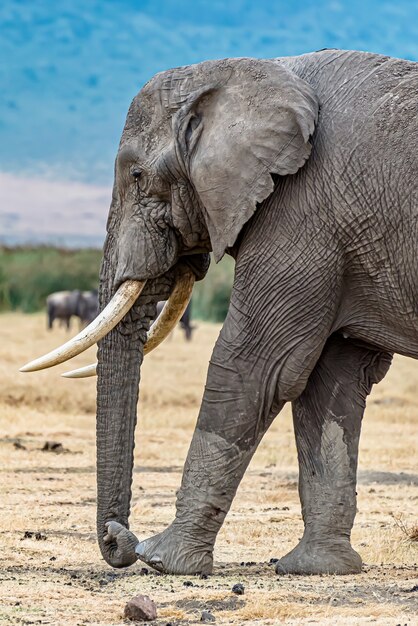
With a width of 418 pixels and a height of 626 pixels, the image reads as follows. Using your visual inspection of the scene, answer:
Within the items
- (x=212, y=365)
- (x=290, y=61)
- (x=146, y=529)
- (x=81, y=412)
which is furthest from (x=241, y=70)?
(x=81, y=412)

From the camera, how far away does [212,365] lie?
7898mm

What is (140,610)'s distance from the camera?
6.52 m

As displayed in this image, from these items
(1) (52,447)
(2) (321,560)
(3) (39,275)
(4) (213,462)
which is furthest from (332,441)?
(3) (39,275)

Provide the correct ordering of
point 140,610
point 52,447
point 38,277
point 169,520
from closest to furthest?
point 140,610
point 169,520
point 52,447
point 38,277

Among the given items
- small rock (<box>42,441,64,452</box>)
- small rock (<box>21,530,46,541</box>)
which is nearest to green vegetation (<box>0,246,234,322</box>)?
small rock (<box>42,441,64,452</box>)

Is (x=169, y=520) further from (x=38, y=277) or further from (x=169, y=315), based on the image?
(x=38, y=277)

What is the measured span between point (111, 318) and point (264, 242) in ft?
3.57

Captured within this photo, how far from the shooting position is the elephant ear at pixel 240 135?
7.64 m

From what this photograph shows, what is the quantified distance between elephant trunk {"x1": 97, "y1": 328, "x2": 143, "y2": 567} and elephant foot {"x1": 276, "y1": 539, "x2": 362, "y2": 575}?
0.95m

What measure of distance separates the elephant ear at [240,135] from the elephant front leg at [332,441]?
1122 millimetres

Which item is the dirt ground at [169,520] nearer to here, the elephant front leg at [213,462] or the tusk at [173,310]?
the elephant front leg at [213,462]

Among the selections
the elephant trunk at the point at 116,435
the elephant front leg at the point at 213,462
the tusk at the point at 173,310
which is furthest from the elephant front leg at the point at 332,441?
the elephant trunk at the point at 116,435

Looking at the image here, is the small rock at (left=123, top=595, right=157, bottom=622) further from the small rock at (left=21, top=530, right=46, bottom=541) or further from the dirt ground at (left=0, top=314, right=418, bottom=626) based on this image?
the small rock at (left=21, top=530, right=46, bottom=541)

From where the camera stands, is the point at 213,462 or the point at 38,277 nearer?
the point at 213,462
